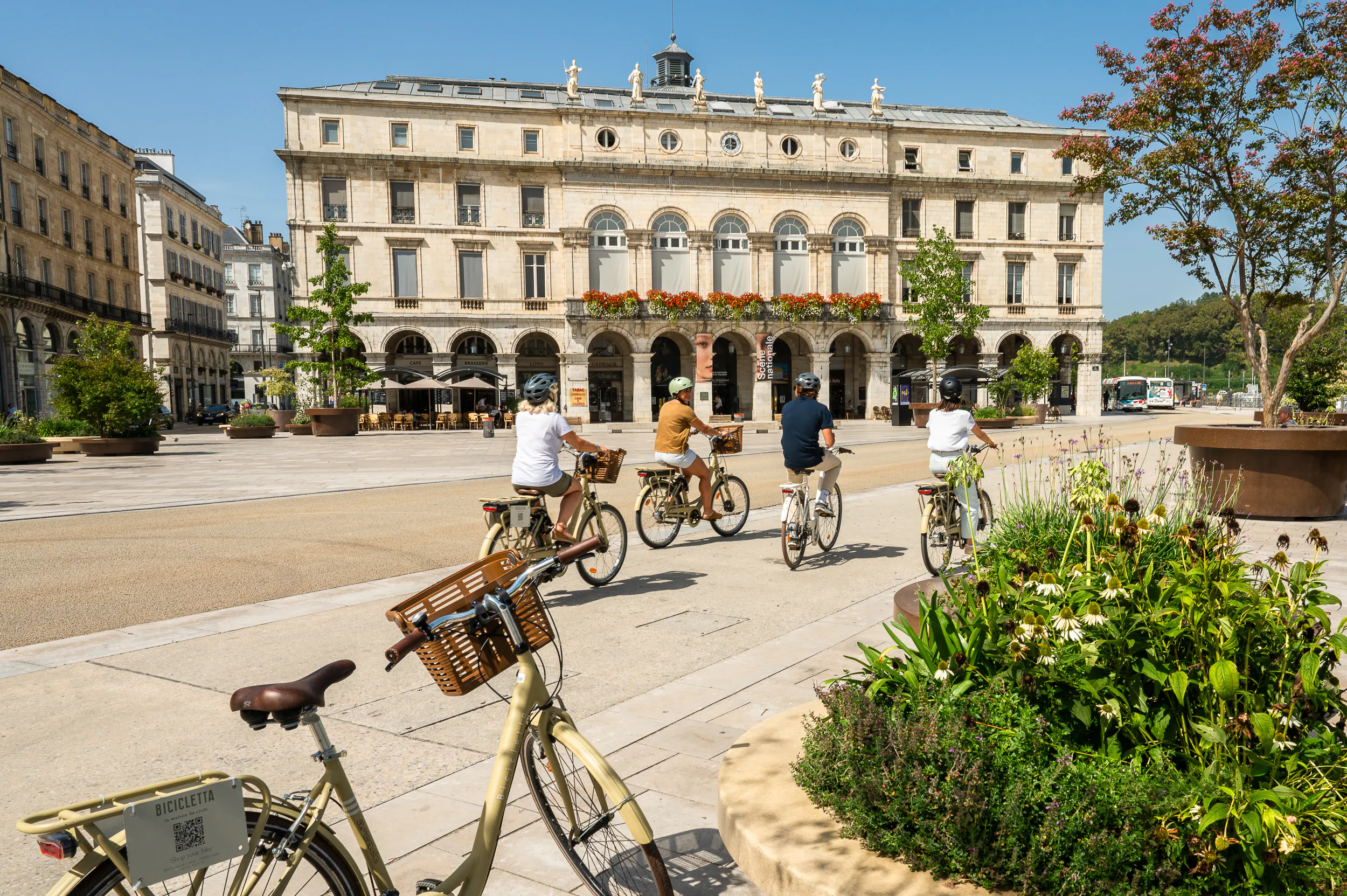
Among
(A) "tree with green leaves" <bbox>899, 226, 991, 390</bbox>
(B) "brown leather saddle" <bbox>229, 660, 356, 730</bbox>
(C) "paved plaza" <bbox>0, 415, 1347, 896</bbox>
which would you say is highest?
(A) "tree with green leaves" <bbox>899, 226, 991, 390</bbox>

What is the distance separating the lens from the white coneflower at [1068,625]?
2.80 metres

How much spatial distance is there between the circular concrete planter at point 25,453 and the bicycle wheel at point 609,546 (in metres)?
20.3

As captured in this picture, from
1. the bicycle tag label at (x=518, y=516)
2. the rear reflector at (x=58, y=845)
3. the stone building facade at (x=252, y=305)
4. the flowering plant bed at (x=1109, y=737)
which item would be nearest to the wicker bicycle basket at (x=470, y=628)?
the rear reflector at (x=58, y=845)

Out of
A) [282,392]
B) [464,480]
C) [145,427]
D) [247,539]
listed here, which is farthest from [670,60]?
[247,539]

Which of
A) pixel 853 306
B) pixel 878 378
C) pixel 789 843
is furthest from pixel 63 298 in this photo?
pixel 789 843

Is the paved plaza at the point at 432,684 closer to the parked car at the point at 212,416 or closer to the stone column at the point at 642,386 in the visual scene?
the stone column at the point at 642,386

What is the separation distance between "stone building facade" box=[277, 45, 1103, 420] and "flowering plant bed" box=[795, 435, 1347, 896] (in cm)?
4165

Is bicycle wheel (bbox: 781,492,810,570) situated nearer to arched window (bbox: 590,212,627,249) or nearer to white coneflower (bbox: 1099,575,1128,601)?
white coneflower (bbox: 1099,575,1128,601)

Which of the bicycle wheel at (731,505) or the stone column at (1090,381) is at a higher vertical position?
the stone column at (1090,381)

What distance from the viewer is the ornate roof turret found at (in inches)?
2291

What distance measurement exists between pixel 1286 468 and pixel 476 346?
138 feet

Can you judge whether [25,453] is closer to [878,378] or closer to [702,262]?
[702,262]

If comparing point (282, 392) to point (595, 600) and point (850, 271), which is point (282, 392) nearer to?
point (850, 271)

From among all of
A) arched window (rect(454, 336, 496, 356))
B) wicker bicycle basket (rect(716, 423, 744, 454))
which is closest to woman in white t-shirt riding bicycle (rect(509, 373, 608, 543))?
wicker bicycle basket (rect(716, 423, 744, 454))
